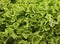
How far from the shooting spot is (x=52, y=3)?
82.9 inches

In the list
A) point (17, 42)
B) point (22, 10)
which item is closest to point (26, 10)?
point (22, 10)

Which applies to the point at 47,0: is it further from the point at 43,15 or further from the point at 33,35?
the point at 33,35

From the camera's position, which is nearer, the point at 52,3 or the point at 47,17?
the point at 47,17

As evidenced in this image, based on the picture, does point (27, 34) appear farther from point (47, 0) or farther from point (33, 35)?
point (47, 0)

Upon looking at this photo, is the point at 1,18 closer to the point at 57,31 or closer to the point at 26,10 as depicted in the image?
the point at 26,10

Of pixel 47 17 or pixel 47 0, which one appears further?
pixel 47 0

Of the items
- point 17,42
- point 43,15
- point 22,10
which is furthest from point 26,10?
point 17,42

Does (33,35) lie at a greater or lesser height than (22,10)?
lesser

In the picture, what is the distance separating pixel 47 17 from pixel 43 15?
0.06 metres

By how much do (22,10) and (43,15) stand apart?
24cm

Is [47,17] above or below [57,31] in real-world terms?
above

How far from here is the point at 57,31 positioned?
1985mm

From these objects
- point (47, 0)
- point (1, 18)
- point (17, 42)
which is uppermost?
point (47, 0)

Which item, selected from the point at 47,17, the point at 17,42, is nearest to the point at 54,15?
the point at 47,17
